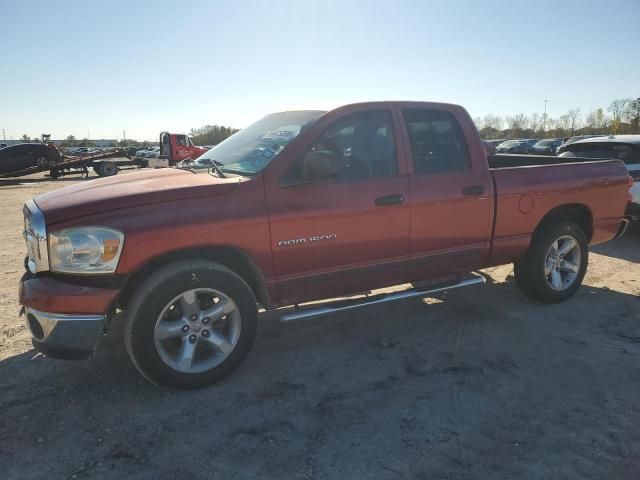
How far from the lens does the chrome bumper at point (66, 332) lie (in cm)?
288

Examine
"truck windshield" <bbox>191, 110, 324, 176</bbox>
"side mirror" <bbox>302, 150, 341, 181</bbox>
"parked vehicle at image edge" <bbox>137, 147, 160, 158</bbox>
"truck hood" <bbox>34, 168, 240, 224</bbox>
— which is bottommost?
"truck hood" <bbox>34, 168, 240, 224</bbox>

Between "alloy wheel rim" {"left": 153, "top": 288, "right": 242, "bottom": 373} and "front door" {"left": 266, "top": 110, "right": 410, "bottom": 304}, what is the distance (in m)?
0.45

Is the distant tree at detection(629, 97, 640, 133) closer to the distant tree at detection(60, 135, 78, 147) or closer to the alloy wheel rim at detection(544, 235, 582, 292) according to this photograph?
the alloy wheel rim at detection(544, 235, 582, 292)

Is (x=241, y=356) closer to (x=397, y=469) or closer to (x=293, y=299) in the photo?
(x=293, y=299)

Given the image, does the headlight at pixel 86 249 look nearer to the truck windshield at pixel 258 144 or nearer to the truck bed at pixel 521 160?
the truck windshield at pixel 258 144

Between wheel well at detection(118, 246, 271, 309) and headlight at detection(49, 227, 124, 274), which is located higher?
headlight at detection(49, 227, 124, 274)

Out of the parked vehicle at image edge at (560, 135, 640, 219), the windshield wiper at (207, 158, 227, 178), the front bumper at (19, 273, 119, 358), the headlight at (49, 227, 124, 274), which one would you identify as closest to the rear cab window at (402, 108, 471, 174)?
the windshield wiper at (207, 158, 227, 178)

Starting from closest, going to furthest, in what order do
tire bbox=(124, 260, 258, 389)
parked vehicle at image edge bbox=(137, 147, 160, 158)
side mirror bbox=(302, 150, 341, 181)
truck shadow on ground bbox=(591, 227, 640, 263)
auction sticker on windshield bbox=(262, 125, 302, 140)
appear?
tire bbox=(124, 260, 258, 389) → side mirror bbox=(302, 150, 341, 181) → auction sticker on windshield bbox=(262, 125, 302, 140) → truck shadow on ground bbox=(591, 227, 640, 263) → parked vehicle at image edge bbox=(137, 147, 160, 158)

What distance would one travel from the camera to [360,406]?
307 centimetres

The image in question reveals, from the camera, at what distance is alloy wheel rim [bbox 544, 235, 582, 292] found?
4.82m

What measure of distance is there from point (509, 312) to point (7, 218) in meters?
10.5

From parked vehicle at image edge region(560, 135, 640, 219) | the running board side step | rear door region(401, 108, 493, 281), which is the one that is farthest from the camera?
parked vehicle at image edge region(560, 135, 640, 219)

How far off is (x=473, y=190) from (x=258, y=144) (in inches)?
74.6

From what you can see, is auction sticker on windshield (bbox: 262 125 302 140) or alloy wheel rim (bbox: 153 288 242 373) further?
auction sticker on windshield (bbox: 262 125 302 140)
